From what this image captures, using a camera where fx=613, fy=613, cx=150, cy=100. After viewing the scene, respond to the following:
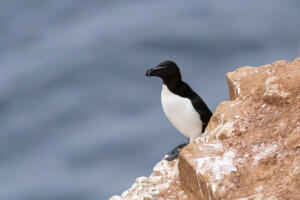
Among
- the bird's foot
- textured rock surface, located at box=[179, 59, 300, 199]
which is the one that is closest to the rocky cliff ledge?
textured rock surface, located at box=[179, 59, 300, 199]

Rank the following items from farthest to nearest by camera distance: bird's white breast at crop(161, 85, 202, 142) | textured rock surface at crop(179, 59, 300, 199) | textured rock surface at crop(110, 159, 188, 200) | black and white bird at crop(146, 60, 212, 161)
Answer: bird's white breast at crop(161, 85, 202, 142) < black and white bird at crop(146, 60, 212, 161) < textured rock surface at crop(110, 159, 188, 200) < textured rock surface at crop(179, 59, 300, 199)

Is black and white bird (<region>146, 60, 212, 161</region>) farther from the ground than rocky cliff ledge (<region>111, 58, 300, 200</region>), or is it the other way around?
black and white bird (<region>146, 60, 212, 161</region>)

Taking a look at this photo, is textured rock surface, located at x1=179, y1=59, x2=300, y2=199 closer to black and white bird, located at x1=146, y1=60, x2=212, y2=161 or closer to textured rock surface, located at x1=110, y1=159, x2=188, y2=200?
textured rock surface, located at x1=110, y1=159, x2=188, y2=200

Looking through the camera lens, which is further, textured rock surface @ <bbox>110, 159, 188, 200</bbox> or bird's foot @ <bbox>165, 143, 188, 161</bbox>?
bird's foot @ <bbox>165, 143, 188, 161</bbox>

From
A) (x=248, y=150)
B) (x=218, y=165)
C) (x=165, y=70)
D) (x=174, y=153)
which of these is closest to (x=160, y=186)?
(x=174, y=153)

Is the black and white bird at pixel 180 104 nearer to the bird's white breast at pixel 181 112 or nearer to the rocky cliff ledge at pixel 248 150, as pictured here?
the bird's white breast at pixel 181 112

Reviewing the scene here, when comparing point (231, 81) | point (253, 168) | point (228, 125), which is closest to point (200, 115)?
point (231, 81)

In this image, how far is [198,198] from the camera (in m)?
7.88

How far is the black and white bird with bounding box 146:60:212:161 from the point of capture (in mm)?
10209

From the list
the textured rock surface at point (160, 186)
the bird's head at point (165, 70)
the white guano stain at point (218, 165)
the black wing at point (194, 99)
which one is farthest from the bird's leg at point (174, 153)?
the white guano stain at point (218, 165)

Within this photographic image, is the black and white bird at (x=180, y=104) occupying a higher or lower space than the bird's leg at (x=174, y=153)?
higher

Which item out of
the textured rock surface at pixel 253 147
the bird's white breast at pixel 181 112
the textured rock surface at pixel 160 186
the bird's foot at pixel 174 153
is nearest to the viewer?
the textured rock surface at pixel 253 147

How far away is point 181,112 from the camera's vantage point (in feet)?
34.2

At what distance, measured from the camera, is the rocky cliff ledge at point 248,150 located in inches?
276
